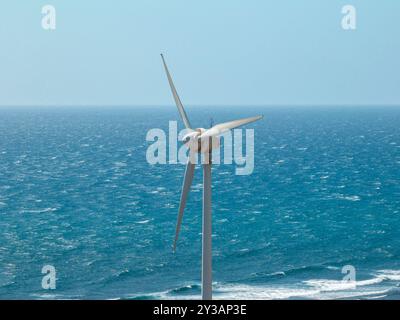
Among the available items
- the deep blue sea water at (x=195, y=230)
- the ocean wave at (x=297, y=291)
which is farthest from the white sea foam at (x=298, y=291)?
the deep blue sea water at (x=195, y=230)

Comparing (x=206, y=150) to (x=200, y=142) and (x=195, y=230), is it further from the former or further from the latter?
(x=195, y=230)

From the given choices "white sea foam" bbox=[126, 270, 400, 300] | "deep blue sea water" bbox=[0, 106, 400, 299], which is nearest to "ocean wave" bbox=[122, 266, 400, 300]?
"white sea foam" bbox=[126, 270, 400, 300]

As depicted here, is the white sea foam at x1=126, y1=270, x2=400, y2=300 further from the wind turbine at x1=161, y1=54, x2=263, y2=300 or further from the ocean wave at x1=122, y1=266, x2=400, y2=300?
the wind turbine at x1=161, y1=54, x2=263, y2=300

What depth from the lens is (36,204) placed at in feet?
399

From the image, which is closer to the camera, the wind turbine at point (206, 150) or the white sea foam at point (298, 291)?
the wind turbine at point (206, 150)

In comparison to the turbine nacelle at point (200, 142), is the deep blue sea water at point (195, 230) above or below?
below

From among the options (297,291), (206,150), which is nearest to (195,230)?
(297,291)

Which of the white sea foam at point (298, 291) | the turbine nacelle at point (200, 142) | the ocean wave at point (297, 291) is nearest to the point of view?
the turbine nacelle at point (200, 142)

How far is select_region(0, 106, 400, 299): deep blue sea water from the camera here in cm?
7944

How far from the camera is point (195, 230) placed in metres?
104

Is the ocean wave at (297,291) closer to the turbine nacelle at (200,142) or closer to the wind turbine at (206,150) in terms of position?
A: the wind turbine at (206,150)

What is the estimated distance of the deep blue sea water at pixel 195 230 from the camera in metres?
79.4
